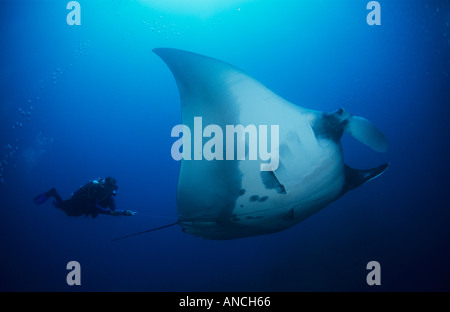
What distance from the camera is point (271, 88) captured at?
42.8ft

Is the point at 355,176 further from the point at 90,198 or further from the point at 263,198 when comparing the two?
the point at 90,198

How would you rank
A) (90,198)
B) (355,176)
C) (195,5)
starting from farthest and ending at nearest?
(195,5)
(90,198)
(355,176)

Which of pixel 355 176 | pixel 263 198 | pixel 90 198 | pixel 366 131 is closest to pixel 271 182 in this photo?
pixel 263 198

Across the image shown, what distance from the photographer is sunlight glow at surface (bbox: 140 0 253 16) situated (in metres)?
8.05

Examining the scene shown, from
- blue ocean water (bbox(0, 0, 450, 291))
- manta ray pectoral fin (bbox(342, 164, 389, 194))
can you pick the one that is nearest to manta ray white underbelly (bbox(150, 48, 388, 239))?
manta ray pectoral fin (bbox(342, 164, 389, 194))

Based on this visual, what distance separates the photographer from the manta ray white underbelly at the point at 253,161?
240 centimetres

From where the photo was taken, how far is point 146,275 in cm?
1186

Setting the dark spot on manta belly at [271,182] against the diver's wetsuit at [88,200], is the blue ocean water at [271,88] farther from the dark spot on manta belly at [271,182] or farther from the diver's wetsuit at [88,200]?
the dark spot on manta belly at [271,182]

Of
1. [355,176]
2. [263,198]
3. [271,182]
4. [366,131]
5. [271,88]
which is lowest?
[263,198]

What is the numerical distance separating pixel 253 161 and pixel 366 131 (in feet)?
3.75

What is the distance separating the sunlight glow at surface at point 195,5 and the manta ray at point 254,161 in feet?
22.1

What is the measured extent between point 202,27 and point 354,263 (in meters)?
10.2
